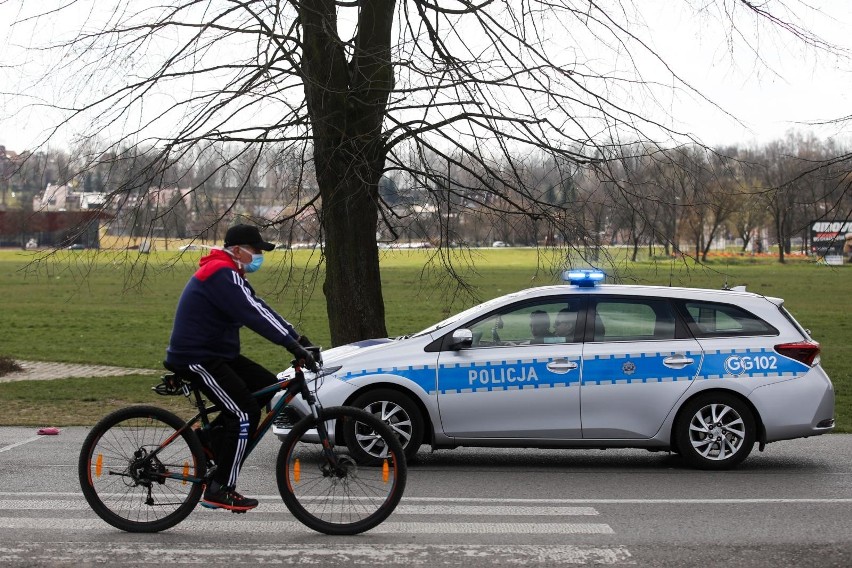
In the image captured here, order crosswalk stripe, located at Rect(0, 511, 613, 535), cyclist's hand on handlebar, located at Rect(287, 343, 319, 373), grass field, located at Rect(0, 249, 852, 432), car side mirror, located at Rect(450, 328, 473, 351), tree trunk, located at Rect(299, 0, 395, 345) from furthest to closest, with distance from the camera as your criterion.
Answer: grass field, located at Rect(0, 249, 852, 432)
tree trunk, located at Rect(299, 0, 395, 345)
car side mirror, located at Rect(450, 328, 473, 351)
crosswalk stripe, located at Rect(0, 511, 613, 535)
cyclist's hand on handlebar, located at Rect(287, 343, 319, 373)

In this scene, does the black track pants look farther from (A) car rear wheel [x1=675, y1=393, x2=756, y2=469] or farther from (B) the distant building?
(B) the distant building

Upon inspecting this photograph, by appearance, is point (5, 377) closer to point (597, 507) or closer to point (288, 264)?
point (288, 264)

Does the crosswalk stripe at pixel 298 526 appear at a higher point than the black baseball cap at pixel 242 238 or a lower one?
lower

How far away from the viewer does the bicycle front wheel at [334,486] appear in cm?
671

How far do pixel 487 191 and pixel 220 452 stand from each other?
7906mm

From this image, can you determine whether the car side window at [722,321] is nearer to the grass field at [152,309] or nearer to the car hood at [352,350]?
the car hood at [352,350]

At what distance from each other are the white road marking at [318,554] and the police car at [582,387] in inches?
125

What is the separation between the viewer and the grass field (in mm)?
14195

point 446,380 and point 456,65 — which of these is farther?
point 456,65

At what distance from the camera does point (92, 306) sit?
4369 cm

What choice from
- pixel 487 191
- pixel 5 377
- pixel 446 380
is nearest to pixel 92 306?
pixel 5 377

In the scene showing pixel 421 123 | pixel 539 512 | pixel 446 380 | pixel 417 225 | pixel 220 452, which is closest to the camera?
pixel 220 452

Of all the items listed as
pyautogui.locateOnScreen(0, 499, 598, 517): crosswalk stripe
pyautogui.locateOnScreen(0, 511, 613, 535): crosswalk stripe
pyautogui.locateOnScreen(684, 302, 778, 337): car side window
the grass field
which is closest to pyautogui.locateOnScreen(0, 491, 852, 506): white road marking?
pyautogui.locateOnScreen(0, 499, 598, 517): crosswalk stripe

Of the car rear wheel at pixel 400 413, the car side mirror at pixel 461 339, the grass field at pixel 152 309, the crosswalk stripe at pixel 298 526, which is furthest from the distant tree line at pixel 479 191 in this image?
the crosswalk stripe at pixel 298 526
